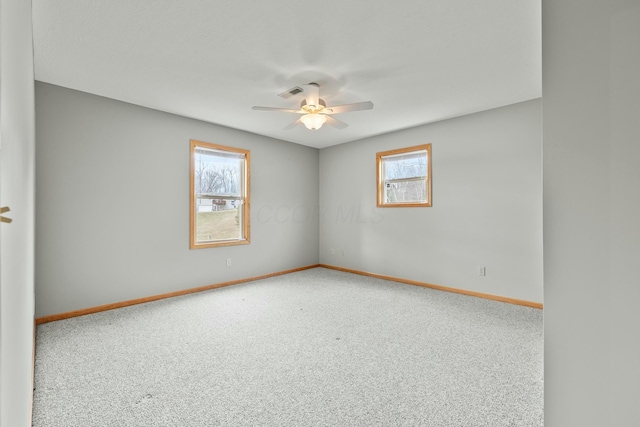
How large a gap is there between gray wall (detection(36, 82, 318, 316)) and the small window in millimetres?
2329

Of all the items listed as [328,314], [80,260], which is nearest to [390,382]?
[328,314]

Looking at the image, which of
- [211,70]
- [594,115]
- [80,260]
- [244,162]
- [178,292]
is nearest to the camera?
[594,115]

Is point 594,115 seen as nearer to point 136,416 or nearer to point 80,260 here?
point 136,416

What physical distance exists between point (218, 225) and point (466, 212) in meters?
3.64

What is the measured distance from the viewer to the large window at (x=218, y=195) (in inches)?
166

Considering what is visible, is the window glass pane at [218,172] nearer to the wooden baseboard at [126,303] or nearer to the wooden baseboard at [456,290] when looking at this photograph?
the wooden baseboard at [126,303]

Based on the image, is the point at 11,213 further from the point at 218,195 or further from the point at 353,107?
the point at 218,195

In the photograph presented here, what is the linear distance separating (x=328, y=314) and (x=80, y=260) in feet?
9.18

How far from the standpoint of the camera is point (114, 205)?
11.2ft

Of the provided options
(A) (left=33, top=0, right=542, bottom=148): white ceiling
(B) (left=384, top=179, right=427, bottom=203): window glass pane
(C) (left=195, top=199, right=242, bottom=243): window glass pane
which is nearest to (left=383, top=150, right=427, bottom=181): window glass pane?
(B) (left=384, top=179, right=427, bottom=203): window glass pane

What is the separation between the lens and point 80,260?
319 cm

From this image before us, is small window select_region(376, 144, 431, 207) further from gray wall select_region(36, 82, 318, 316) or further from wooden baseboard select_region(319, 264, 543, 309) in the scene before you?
gray wall select_region(36, 82, 318, 316)

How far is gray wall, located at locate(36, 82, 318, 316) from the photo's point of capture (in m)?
3.01

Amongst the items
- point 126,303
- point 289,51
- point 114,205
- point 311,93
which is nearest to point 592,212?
point 289,51
